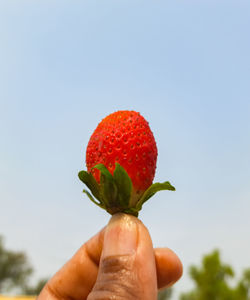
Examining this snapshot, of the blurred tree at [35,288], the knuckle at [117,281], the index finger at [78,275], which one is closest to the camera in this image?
the knuckle at [117,281]

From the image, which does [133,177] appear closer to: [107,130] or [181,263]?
[107,130]

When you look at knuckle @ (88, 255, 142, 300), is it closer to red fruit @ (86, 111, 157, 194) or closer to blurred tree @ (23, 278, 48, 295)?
red fruit @ (86, 111, 157, 194)

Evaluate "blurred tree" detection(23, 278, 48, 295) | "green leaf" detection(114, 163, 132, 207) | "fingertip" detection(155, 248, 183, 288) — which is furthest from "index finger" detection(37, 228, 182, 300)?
"blurred tree" detection(23, 278, 48, 295)

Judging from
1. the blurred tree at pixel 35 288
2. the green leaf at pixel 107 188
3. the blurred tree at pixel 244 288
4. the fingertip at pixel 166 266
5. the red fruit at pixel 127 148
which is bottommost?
the fingertip at pixel 166 266

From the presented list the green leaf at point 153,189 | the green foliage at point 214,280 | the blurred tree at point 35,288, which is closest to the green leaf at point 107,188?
the green leaf at point 153,189

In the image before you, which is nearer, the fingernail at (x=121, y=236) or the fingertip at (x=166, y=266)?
the fingernail at (x=121, y=236)

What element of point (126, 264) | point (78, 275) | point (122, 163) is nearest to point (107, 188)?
point (122, 163)

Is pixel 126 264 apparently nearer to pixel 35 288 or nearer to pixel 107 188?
pixel 107 188

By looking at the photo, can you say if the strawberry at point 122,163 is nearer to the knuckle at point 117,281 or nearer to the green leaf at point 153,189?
the green leaf at point 153,189
